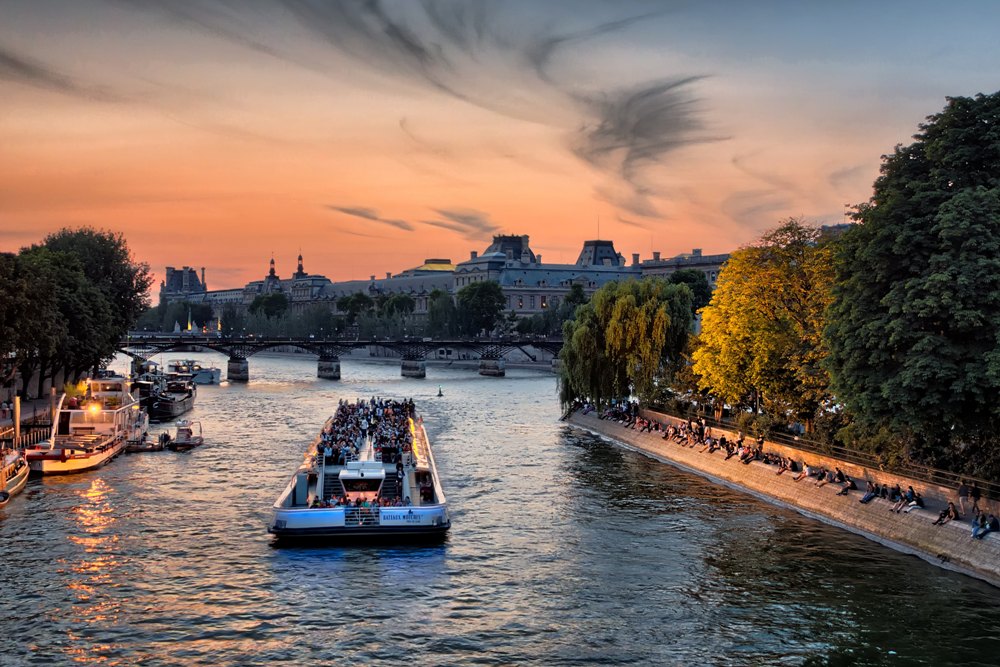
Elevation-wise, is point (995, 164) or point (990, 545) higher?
point (995, 164)

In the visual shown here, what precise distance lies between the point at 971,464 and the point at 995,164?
1091cm

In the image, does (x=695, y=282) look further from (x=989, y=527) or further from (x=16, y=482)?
(x=989, y=527)

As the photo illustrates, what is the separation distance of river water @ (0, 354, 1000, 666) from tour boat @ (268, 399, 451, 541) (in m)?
0.98

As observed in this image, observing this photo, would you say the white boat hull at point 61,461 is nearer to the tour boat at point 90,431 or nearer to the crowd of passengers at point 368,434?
the tour boat at point 90,431

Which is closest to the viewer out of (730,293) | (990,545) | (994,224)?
(990,545)

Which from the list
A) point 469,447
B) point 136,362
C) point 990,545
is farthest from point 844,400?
point 136,362

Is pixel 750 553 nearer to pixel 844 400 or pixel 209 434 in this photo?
pixel 844 400

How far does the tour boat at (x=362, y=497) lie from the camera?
132ft

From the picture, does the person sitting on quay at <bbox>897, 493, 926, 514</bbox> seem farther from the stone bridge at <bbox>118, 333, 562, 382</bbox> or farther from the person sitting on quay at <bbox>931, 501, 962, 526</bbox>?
the stone bridge at <bbox>118, 333, 562, 382</bbox>

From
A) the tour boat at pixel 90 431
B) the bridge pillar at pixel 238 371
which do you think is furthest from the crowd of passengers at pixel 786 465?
the bridge pillar at pixel 238 371

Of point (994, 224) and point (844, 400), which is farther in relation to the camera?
point (844, 400)

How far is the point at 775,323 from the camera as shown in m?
52.7

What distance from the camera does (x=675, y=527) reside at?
43.7 metres

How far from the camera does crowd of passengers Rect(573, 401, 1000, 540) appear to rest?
36375mm
